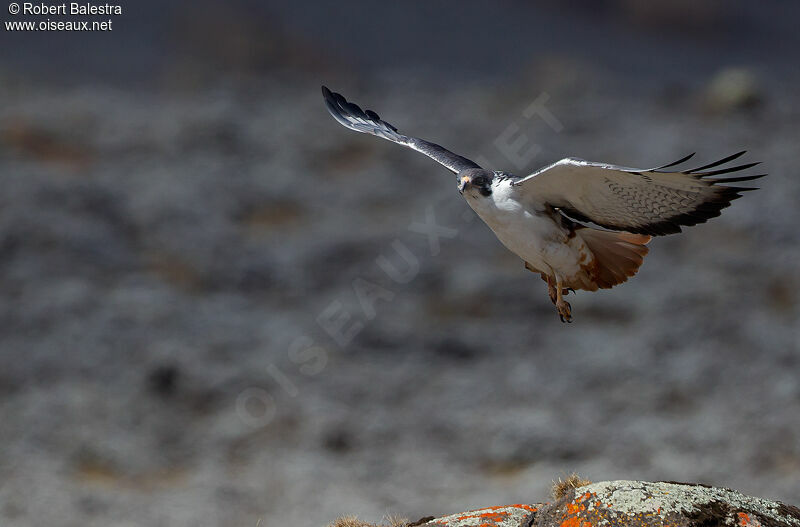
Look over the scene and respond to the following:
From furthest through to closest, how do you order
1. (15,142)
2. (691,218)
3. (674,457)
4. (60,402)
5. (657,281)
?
(15,142) < (657,281) < (60,402) < (674,457) < (691,218)

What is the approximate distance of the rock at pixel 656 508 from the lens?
20.9ft

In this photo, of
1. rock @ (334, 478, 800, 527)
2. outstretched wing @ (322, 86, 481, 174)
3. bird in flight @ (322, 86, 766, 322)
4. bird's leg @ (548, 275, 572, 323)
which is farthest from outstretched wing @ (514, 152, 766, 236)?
rock @ (334, 478, 800, 527)

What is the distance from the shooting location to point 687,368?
22.4 m

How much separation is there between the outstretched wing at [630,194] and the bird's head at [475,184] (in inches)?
10.7

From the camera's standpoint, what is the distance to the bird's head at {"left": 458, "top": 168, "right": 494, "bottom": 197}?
7.24 m

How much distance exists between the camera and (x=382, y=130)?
888 cm

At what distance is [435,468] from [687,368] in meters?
6.63

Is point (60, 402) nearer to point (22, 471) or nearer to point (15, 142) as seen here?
point (22, 471)

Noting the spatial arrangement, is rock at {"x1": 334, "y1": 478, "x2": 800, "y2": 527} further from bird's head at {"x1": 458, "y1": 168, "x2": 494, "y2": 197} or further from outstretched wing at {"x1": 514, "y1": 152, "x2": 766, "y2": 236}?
bird's head at {"x1": 458, "y1": 168, "x2": 494, "y2": 197}

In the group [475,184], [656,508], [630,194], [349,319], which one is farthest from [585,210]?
[349,319]

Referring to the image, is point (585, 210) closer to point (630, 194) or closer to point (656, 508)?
point (630, 194)

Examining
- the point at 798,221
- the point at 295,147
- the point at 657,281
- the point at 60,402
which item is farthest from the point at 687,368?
the point at 60,402

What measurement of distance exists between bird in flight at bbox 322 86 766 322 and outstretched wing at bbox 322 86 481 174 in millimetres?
100

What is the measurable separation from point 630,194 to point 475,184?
1177 millimetres
